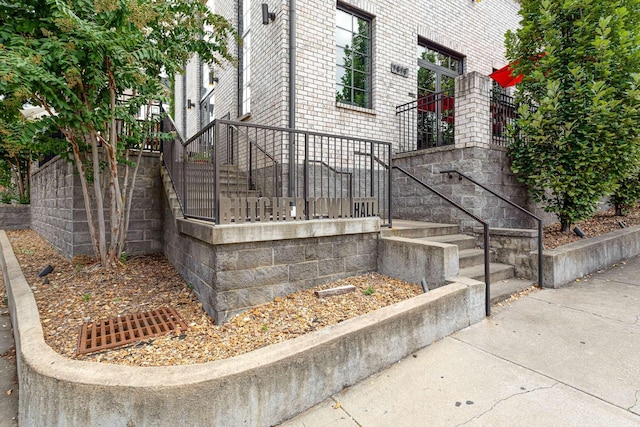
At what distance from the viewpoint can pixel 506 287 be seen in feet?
13.8

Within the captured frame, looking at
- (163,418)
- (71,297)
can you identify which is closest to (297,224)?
(163,418)

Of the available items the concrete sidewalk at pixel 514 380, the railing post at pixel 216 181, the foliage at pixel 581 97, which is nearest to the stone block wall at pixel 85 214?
the railing post at pixel 216 181

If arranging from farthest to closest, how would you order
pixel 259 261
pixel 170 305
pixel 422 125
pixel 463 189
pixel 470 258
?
pixel 422 125 < pixel 463 189 < pixel 470 258 < pixel 170 305 < pixel 259 261

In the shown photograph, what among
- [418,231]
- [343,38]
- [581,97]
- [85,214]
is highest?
[343,38]

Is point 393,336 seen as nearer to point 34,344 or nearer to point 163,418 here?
point 163,418

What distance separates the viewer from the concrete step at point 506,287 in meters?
3.94

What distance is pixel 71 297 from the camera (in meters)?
3.72

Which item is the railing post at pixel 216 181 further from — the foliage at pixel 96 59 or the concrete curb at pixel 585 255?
the concrete curb at pixel 585 255

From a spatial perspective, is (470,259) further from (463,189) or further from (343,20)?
(343,20)

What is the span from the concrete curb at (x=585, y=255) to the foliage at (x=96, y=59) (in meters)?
5.60

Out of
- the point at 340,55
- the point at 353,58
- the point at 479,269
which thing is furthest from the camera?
the point at 353,58

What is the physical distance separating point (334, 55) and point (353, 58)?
759mm

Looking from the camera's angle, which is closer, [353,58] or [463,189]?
[463,189]

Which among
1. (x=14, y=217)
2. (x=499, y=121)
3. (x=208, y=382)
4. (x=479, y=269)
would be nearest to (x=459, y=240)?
(x=479, y=269)
